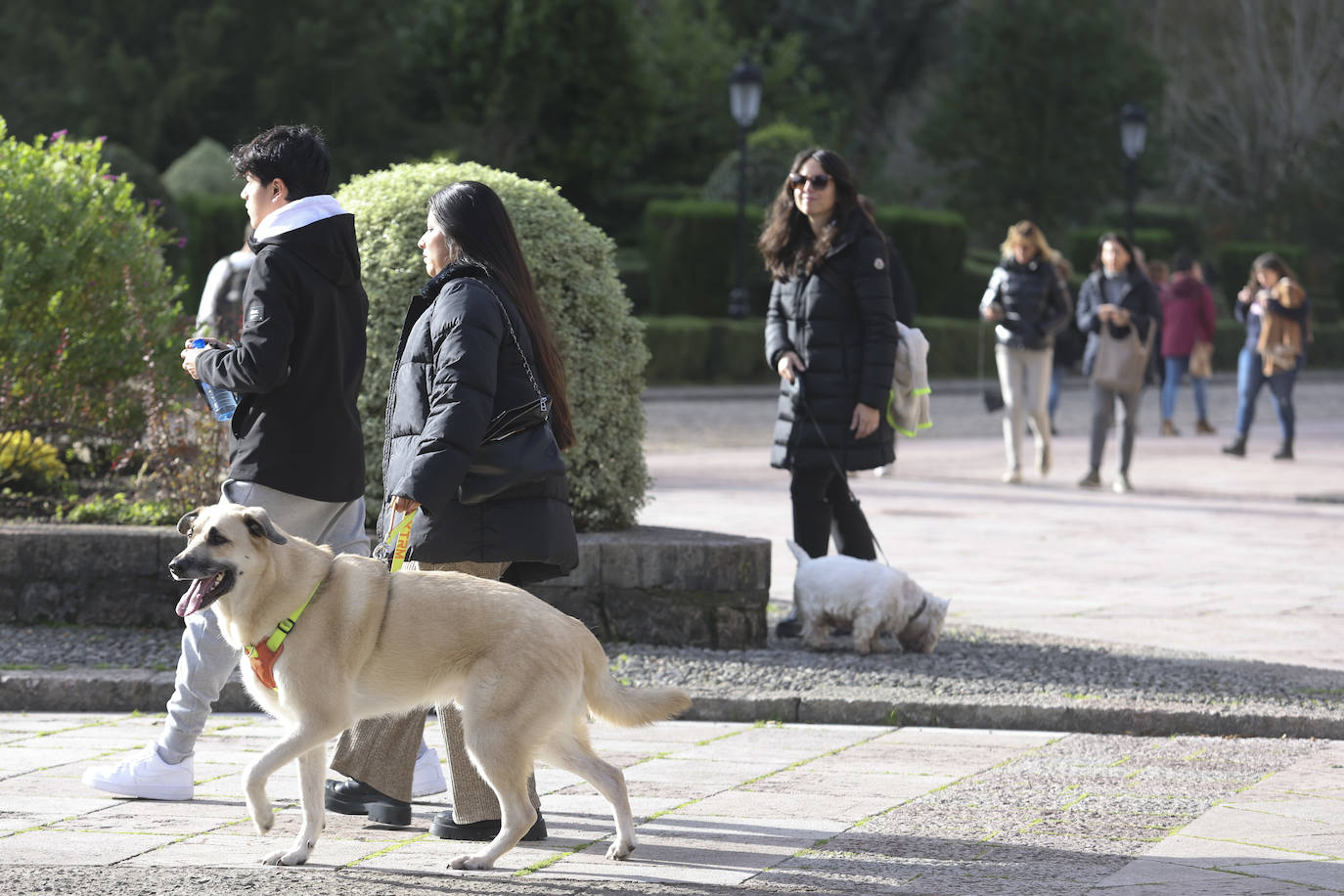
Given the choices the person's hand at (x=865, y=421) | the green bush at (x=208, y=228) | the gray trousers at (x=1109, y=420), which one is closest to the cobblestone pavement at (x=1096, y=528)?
the gray trousers at (x=1109, y=420)

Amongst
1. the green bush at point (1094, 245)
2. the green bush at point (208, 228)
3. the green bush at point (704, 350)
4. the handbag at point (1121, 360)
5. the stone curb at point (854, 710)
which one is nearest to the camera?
the stone curb at point (854, 710)

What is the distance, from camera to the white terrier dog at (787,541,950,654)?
7.64 m

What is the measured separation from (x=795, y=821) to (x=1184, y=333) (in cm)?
1719

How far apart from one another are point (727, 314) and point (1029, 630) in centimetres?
2499

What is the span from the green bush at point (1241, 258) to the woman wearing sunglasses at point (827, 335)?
37.0m

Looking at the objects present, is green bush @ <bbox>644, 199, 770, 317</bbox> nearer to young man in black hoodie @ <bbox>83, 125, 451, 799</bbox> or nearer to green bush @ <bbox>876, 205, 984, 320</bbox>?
green bush @ <bbox>876, 205, 984, 320</bbox>

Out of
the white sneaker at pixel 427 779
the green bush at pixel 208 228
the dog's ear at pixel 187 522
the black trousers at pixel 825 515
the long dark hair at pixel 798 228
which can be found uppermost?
the green bush at pixel 208 228

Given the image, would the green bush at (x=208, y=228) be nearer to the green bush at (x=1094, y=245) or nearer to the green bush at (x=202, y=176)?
the green bush at (x=202, y=176)

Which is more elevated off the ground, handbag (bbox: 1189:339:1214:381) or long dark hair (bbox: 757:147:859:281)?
long dark hair (bbox: 757:147:859:281)

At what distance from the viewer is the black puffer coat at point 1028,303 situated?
1484cm

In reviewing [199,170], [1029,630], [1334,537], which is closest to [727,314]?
[199,170]

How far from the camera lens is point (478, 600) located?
464 cm

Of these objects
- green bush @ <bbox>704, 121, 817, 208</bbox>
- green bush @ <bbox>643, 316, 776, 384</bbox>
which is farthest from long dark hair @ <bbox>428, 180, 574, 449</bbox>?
green bush @ <bbox>704, 121, 817, 208</bbox>

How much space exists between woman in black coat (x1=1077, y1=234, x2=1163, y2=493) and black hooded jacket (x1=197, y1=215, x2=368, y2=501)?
10.2 meters
